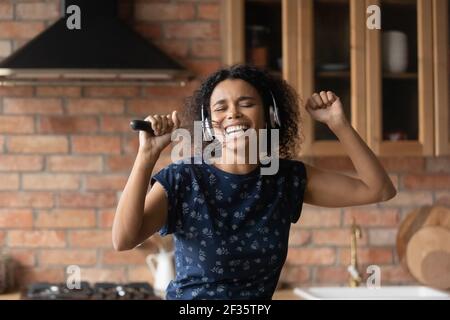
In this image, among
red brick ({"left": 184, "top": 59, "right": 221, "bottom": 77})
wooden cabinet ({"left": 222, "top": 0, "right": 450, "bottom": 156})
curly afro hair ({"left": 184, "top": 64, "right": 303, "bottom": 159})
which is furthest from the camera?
red brick ({"left": 184, "top": 59, "right": 221, "bottom": 77})

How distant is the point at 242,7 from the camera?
9.10ft

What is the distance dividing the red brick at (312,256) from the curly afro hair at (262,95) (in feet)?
3.78

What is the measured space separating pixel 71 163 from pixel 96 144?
0.12m

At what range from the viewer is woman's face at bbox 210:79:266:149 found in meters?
1.58

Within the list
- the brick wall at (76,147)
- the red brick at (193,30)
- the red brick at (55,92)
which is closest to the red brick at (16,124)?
the brick wall at (76,147)

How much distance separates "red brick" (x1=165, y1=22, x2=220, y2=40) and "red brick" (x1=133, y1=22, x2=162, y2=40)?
0.04 meters

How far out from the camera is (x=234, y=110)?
5.24 feet

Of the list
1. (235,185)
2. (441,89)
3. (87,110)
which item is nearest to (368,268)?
(441,89)

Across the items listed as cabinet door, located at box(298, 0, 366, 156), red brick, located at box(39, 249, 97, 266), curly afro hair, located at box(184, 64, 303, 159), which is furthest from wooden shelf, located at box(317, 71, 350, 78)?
red brick, located at box(39, 249, 97, 266)

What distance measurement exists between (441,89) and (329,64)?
428mm

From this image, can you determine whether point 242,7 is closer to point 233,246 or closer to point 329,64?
point 329,64

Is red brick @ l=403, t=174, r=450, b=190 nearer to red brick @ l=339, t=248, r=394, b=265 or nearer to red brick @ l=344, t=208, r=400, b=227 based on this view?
red brick @ l=344, t=208, r=400, b=227

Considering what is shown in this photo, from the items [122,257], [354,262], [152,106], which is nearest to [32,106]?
[152,106]
